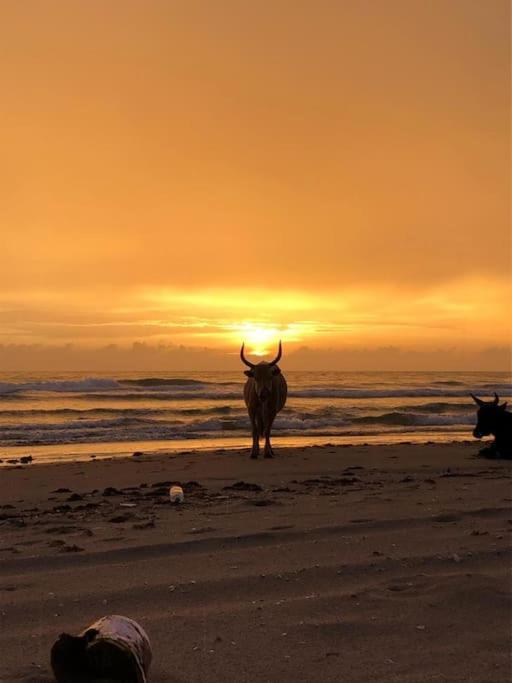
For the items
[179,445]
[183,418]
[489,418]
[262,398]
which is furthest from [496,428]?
[183,418]

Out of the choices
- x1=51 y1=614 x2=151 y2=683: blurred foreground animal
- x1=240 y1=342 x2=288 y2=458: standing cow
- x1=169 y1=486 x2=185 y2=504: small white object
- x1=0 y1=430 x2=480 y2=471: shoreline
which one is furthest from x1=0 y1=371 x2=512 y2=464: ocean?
x1=51 y1=614 x2=151 y2=683: blurred foreground animal

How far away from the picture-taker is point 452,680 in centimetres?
311

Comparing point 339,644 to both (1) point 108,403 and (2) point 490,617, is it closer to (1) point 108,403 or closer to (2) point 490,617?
(2) point 490,617

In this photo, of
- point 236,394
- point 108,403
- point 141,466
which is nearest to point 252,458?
point 141,466

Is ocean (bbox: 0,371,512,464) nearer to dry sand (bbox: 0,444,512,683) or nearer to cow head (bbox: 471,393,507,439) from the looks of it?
cow head (bbox: 471,393,507,439)

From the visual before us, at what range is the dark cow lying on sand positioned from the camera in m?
12.1

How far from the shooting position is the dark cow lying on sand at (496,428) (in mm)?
12070

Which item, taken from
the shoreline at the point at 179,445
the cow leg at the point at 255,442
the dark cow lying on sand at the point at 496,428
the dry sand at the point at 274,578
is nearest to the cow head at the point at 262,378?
the cow leg at the point at 255,442

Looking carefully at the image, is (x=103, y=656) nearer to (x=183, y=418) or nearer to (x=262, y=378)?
(x=262, y=378)

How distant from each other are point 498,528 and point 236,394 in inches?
1162

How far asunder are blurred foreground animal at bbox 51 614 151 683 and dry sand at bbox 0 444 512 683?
255 millimetres

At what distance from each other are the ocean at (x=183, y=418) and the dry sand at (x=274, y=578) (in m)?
7.19

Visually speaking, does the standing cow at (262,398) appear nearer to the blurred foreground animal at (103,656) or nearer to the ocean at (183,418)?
the ocean at (183,418)

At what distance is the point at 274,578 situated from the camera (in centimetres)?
461
